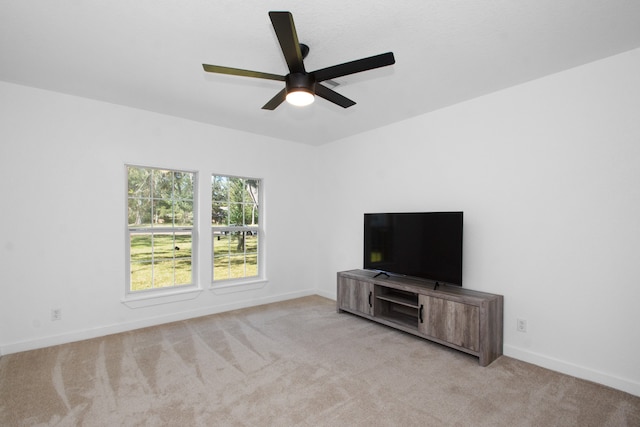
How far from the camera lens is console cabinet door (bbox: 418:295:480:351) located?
2.85m

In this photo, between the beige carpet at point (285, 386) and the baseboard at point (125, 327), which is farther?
the baseboard at point (125, 327)

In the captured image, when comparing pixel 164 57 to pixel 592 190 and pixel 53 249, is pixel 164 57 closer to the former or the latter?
pixel 53 249

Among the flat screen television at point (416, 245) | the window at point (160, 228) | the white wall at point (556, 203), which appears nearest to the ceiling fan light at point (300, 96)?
the flat screen television at point (416, 245)

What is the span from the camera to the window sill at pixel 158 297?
12.1 feet

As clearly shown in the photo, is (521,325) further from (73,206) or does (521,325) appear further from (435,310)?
(73,206)

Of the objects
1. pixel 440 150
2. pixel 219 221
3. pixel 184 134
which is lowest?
pixel 219 221

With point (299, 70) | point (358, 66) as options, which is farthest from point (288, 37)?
point (358, 66)

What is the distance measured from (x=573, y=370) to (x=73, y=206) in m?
5.15

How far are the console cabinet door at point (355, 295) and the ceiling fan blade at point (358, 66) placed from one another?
266cm

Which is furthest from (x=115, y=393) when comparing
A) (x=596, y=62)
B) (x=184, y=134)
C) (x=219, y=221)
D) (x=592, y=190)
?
(x=596, y=62)

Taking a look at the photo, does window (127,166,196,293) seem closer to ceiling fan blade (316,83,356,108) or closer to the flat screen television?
the flat screen television

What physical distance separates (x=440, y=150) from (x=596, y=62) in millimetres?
1498

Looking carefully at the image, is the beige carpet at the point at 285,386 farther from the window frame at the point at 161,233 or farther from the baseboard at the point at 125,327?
the window frame at the point at 161,233

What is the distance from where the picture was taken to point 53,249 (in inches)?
127
